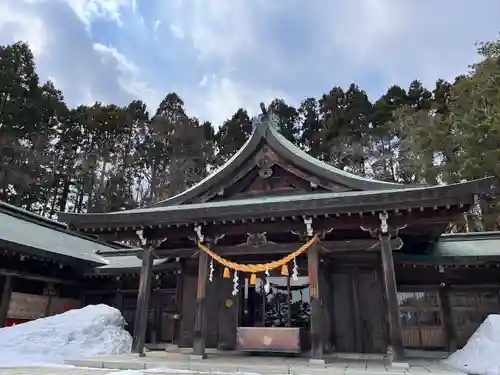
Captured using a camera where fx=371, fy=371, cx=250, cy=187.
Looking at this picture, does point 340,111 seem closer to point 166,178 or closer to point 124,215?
point 166,178

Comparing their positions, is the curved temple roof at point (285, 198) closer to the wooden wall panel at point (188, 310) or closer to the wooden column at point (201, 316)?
the wooden column at point (201, 316)

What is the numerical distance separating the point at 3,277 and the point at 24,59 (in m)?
26.3

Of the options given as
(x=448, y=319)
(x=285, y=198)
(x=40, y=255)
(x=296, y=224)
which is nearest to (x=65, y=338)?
(x=40, y=255)

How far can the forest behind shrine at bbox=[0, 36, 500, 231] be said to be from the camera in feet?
91.9

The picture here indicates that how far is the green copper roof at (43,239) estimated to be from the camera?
12859 mm

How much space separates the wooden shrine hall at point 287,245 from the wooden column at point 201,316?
3 centimetres

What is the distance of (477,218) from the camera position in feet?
77.0

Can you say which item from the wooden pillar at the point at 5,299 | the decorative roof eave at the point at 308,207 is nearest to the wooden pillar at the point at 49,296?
the wooden pillar at the point at 5,299

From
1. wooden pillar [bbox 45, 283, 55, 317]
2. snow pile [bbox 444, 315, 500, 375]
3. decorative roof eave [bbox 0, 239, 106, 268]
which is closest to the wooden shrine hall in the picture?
snow pile [bbox 444, 315, 500, 375]

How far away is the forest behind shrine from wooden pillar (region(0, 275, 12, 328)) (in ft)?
64.5

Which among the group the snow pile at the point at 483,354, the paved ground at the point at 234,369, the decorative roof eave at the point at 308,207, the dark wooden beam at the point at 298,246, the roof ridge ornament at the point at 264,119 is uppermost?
the roof ridge ornament at the point at 264,119

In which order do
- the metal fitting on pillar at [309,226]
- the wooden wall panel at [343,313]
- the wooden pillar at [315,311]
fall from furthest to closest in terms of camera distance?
the wooden wall panel at [343,313]
the metal fitting on pillar at [309,226]
the wooden pillar at [315,311]

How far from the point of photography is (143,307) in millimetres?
10258

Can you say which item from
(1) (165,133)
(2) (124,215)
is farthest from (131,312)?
(1) (165,133)
